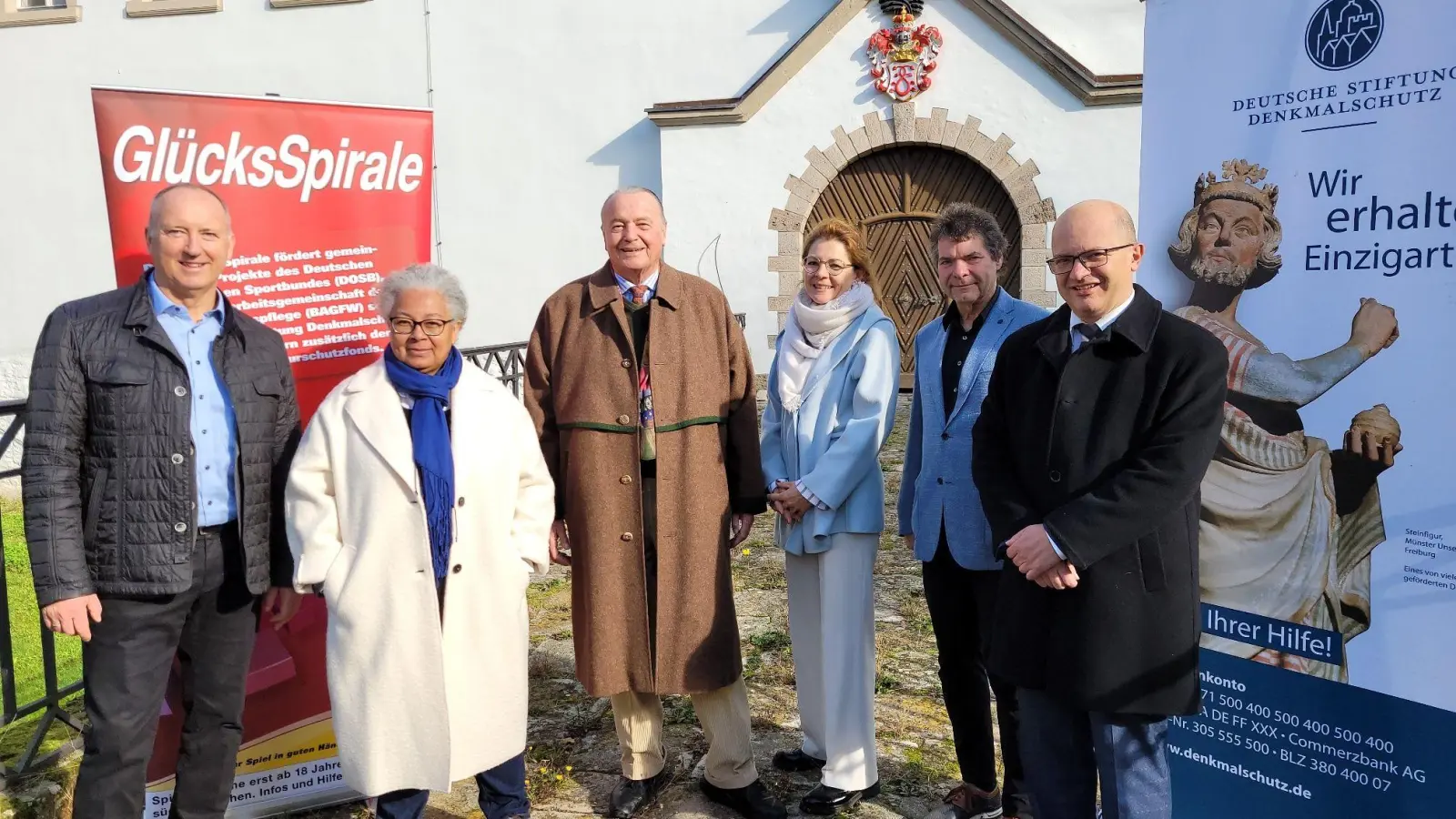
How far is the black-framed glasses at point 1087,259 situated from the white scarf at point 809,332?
2.87 ft

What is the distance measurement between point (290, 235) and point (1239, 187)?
8.65 ft

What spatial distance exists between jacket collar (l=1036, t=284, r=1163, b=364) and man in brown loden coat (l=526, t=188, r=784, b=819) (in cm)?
100

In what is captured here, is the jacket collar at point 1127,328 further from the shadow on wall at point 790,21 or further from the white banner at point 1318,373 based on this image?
the shadow on wall at point 790,21

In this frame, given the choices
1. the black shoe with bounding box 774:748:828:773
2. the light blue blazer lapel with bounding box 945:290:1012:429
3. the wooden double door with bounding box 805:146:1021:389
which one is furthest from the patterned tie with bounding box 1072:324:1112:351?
the wooden double door with bounding box 805:146:1021:389

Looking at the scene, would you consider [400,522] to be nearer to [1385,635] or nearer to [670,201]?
[1385,635]

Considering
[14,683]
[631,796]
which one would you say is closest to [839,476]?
[631,796]

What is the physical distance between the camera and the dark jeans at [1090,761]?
2.25 m

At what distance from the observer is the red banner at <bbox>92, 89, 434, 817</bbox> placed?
2891mm

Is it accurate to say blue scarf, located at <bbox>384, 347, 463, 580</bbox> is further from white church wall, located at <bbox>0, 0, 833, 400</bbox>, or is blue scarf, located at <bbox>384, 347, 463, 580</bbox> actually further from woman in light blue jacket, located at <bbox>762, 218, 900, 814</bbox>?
white church wall, located at <bbox>0, 0, 833, 400</bbox>

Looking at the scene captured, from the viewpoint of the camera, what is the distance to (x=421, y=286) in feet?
8.62

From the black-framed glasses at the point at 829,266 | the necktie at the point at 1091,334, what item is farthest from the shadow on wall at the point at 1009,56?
the necktie at the point at 1091,334

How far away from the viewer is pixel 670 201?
432 inches

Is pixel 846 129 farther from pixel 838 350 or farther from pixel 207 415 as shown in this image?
pixel 207 415

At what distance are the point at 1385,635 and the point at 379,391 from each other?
2517 mm
